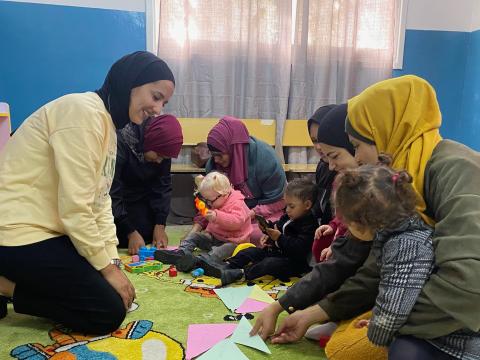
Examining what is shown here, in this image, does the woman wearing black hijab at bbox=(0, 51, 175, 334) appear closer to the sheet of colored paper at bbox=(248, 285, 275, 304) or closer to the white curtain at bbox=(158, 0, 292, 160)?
the sheet of colored paper at bbox=(248, 285, 275, 304)

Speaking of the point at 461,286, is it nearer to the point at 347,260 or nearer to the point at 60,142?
the point at 347,260

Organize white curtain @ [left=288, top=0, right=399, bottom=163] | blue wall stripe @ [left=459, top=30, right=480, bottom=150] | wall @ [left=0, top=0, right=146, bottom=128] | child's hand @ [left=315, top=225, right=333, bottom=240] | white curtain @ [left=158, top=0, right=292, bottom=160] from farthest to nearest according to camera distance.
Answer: blue wall stripe @ [left=459, top=30, right=480, bottom=150] → white curtain @ [left=288, top=0, right=399, bottom=163] → white curtain @ [left=158, top=0, right=292, bottom=160] → wall @ [left=0, top=0, right=146, bottom=128] → child's hand @ [left=315, top=225, right=333, bottom=240]

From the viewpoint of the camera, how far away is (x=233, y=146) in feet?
8.63

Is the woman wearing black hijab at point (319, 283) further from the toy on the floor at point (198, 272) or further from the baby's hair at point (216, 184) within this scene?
the baby's hair at point (216, 184)

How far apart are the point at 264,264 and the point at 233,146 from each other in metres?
0.97

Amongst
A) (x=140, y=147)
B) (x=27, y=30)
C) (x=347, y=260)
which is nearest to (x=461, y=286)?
(x=347, y=260)

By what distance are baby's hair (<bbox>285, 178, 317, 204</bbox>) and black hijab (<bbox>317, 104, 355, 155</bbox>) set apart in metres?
0.28

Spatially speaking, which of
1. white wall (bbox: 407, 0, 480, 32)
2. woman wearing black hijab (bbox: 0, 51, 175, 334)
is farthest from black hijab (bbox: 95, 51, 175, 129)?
A: white wall (bbox: 407, 0, 480, 32)

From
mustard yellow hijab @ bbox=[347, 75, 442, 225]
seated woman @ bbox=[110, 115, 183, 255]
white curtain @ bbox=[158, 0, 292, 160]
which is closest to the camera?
mustard yellow hijab @ bbox=[347, 75, 442, 225]

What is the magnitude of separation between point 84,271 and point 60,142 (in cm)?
42

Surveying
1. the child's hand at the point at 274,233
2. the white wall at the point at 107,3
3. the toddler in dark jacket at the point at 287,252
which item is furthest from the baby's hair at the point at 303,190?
the white wall at the point at 107,3

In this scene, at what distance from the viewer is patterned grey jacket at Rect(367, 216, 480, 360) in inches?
36.2

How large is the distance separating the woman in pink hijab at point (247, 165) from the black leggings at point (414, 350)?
1.63m

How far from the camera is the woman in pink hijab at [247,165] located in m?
2.60
